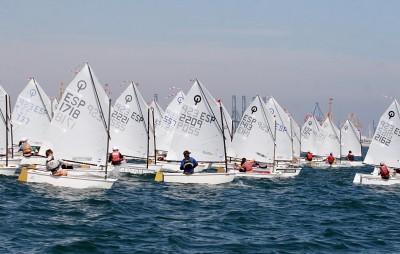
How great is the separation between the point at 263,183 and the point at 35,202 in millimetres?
20386

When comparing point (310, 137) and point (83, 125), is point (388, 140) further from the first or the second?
point (310, 137)

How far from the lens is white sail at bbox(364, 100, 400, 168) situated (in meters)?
49.8

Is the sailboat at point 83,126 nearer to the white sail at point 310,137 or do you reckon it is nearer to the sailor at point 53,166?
the sailor at point 53,166

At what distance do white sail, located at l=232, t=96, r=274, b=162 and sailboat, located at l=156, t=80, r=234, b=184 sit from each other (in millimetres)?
10295

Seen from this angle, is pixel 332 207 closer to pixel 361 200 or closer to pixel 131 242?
pixel 361 200

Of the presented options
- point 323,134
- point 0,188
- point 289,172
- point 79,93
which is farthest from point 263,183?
point 323,134

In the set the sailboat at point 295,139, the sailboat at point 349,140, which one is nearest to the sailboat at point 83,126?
the sailboat at point 295,139

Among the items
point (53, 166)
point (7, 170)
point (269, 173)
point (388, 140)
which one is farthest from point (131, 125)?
point (388, 140)

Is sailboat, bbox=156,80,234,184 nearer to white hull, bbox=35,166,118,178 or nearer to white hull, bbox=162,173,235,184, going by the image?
white hull, bbox=162,173,235,184

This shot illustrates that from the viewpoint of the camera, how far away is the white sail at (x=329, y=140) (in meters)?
87.6

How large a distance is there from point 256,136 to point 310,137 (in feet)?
117

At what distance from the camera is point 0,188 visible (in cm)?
3569

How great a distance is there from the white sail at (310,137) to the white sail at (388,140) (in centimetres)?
3681

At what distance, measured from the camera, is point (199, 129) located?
143 feet
